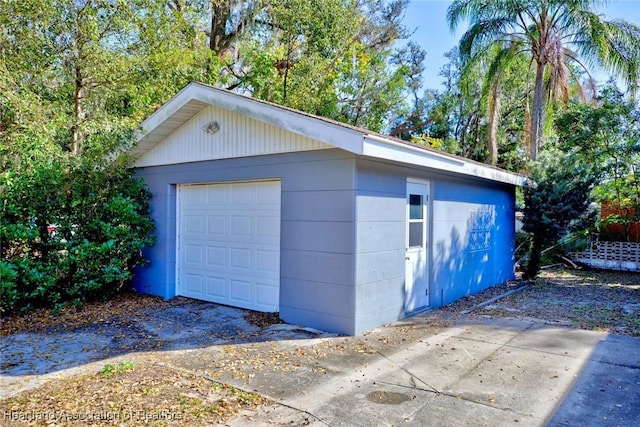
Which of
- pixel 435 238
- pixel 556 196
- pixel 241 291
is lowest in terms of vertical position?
pixel 241 291

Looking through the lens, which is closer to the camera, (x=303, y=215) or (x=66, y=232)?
(x=303, y=215)

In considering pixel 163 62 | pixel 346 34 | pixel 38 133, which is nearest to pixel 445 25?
pixel 346 34

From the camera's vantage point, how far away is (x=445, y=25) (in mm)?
13914

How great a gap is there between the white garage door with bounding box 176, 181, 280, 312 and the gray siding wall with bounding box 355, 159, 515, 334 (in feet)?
4.87

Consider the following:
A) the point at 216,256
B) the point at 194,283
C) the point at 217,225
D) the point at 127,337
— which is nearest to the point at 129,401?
the point at 127,337

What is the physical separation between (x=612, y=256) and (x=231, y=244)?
1104cm

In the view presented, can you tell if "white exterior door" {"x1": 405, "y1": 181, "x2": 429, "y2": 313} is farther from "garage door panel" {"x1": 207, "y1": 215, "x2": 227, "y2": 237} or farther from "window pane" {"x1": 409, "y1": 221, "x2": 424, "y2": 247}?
"garage door panel" {"x1": 207, "y1": 215, "x2": 227, "y2": 237}

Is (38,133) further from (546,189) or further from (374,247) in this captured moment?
(546,189)

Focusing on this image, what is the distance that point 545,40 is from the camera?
498 inches

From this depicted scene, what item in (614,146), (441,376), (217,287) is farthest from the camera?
(614,146)

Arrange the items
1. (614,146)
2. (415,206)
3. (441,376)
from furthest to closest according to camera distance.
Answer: (614,146) < (415,206) < (441,376)

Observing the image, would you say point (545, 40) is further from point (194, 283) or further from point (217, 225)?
point (194, 283)

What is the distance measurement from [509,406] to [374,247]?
2.66 meters

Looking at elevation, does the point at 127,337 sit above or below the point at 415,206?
below
